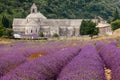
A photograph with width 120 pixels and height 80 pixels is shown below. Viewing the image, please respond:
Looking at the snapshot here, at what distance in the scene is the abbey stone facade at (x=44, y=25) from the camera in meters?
129

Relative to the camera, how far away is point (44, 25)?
13312 centimetres

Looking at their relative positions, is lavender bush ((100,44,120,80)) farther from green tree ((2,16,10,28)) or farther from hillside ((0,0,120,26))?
hillside ((0,0,120,26))

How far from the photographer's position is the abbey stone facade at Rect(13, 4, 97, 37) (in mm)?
129125

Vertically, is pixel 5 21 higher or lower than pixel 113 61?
lower

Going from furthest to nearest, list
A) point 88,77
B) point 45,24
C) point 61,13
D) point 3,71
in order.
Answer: point 61,13, point 45,24, point 3,71, point 88,77

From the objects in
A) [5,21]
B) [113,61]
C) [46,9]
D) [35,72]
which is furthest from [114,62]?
[46,9]

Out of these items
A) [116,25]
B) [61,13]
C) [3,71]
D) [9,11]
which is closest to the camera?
[3,71]

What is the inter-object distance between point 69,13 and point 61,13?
211 inches

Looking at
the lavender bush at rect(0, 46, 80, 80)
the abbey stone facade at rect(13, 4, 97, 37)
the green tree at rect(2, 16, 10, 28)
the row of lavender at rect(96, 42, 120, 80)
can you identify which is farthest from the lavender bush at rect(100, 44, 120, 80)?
the green tree at rect(2, 16, 10, 28)

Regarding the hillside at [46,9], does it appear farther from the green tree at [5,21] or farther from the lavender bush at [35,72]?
the lavender bush at [35,72]

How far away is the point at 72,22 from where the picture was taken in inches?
5281

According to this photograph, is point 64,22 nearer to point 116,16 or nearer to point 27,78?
point 116,16

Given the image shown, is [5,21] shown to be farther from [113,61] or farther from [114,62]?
[114,62]

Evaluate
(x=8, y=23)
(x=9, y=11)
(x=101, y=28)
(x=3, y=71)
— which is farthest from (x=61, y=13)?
(x=3, y=71)
